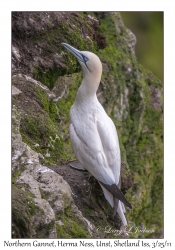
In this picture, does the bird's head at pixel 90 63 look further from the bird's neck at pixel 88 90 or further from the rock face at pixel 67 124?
the rock face at pixel 67 124

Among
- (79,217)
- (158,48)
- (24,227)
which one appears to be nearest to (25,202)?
(24,227)

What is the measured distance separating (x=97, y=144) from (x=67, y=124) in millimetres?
3755

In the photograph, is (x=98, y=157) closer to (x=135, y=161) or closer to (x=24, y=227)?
(x=24, y=227)

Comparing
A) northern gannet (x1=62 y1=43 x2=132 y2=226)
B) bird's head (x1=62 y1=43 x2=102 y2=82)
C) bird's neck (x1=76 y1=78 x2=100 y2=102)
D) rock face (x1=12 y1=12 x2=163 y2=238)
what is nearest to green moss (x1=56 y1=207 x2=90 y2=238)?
rock face (x1=12 y1=12 x2=163 y2=238)

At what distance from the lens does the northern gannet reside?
9.15 metres

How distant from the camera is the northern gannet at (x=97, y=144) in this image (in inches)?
360

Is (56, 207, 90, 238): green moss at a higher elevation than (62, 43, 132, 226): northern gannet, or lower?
lower

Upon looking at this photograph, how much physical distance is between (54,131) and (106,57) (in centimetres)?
454

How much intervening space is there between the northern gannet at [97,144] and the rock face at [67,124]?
373mm

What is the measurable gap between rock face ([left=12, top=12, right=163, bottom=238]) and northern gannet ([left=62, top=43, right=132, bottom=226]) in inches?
14.7

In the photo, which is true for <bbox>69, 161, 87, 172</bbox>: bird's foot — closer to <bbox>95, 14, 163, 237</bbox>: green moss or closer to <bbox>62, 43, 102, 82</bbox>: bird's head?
<bbox>62, 43, 102, 82</bbox>: bird's head

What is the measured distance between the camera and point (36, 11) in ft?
39.4

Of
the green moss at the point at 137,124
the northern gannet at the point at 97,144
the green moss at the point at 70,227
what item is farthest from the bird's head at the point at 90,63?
the green moss at the point at 137,124

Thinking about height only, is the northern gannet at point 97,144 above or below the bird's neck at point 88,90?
below
